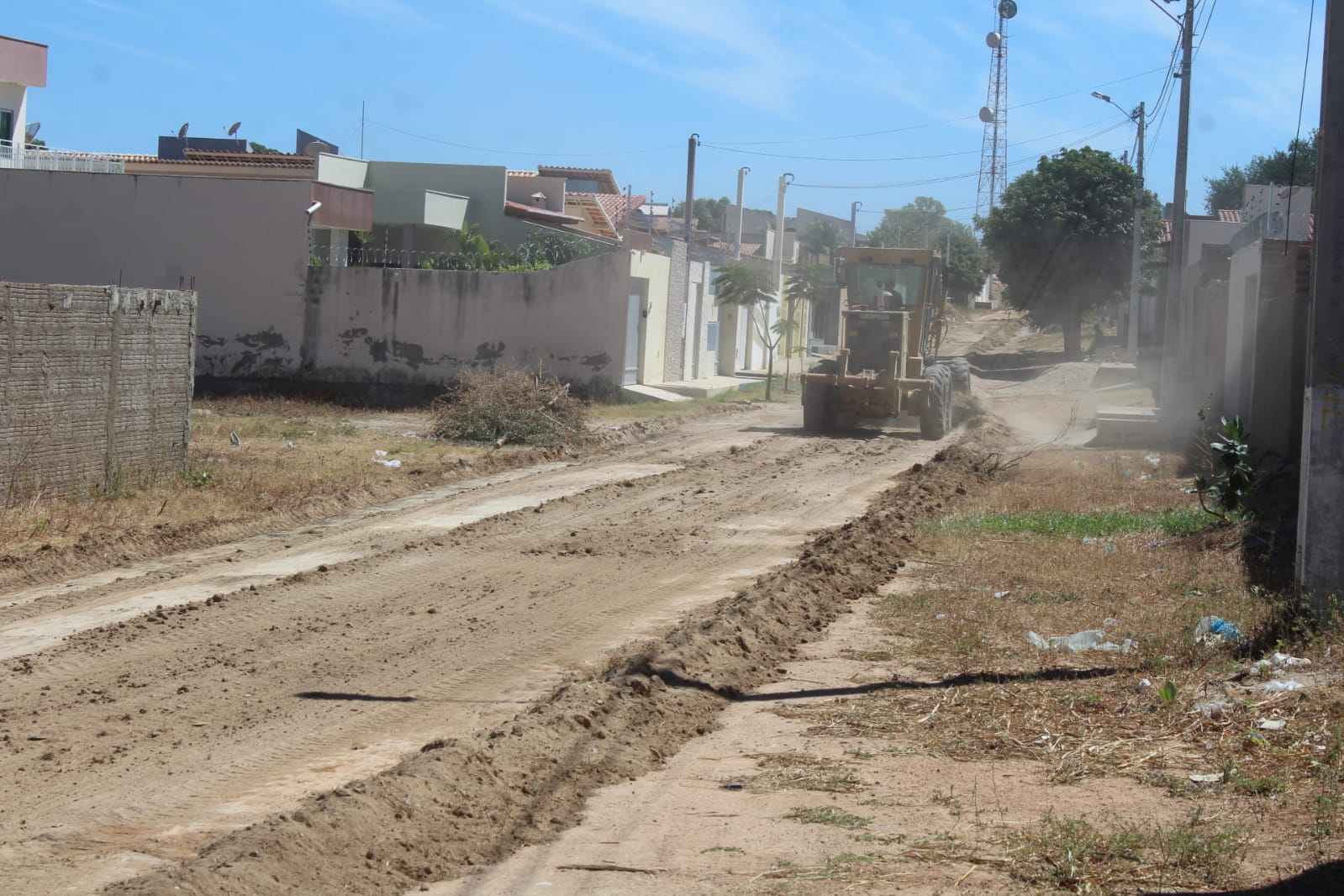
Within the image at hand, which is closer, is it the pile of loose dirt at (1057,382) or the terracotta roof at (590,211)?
the pile of loose dirt at (1057,382)

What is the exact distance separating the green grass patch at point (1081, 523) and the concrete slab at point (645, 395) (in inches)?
647

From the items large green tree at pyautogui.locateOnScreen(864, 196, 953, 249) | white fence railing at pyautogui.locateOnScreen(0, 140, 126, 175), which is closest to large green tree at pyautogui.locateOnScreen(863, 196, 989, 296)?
large green tree at pyautogui.locateOnScreen(864, 196, 953, 249)

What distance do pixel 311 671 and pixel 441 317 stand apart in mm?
22764

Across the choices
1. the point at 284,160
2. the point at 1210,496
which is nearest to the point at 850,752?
the point at 1210,496

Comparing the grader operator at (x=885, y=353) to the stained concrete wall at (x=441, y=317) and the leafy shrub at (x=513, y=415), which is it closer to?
the leafy shrub at (x=513, y=415)

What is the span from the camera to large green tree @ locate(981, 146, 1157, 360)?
5494cm

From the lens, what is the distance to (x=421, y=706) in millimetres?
7457

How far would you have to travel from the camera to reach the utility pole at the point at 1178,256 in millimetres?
26172

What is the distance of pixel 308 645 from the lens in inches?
347

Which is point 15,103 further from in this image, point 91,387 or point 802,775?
point 802,775

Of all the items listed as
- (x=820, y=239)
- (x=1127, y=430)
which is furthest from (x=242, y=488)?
(x=820, y=239)

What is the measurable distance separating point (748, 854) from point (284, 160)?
36.0 m

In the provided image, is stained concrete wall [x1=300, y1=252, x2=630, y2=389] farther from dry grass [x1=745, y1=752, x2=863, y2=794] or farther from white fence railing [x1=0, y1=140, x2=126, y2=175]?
dry grass [x1=745, y1=752, x2=863, y2=794]

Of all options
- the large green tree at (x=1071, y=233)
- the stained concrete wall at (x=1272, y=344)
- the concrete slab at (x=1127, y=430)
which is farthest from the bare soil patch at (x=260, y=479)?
the large green tree at (x=1071, y=233)
